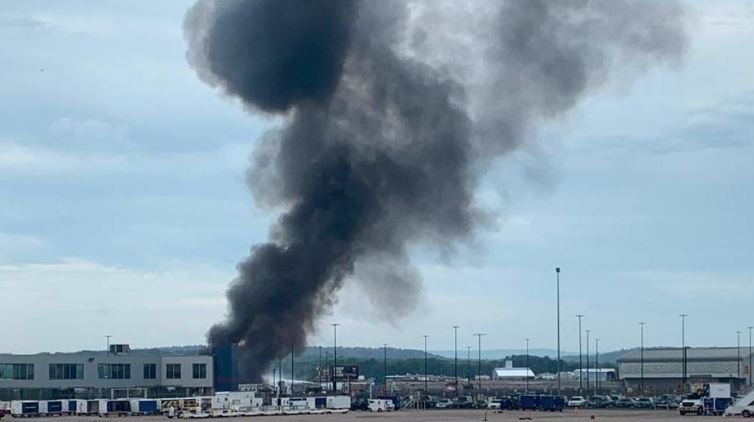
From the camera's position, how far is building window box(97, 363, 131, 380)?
130 meters

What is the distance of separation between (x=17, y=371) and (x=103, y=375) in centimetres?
906

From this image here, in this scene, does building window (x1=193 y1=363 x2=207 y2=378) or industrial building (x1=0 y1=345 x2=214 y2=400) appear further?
building window (x1=193 y1=363 x2=207 y2=378)

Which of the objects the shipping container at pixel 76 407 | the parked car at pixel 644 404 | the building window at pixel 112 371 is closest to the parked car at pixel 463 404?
the parked car at pixel 644 404

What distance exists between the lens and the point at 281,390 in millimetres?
134500

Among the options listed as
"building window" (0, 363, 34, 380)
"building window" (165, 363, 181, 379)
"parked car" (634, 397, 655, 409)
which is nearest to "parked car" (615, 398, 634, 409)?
"parked car" (634, 397, 655, 409)

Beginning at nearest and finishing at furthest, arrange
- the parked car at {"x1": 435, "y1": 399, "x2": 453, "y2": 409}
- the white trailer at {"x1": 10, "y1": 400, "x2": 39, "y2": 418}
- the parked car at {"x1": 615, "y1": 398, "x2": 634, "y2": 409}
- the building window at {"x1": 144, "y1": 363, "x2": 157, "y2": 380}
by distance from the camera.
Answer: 1. the white trailer at {"x1": 10, "y1": 400, "x2": 39, "y2": 418}
2. the parked car at {"x1": 615, "y1": 398, "x2": 634, "y2": 409}
3. the parked car at {"x1": 435, "y1": 399, "x2": 453, "y2": 409}
4. the building window at {"x1": 144, "y1": 363, "x2": 157, "y2": 380}

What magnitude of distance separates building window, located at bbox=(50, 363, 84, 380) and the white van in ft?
102

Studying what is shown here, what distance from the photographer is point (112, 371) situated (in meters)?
130

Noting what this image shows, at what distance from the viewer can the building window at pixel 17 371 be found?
12406 centimetres

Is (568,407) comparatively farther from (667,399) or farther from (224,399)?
(224,399)

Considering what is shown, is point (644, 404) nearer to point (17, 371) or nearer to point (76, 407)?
point (76, 407)

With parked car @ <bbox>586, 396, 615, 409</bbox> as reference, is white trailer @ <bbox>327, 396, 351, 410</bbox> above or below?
above

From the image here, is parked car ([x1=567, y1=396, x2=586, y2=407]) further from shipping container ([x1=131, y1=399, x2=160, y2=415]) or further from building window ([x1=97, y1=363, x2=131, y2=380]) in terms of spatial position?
building window ([x1=97, y1=363, x2=131, y2=380])

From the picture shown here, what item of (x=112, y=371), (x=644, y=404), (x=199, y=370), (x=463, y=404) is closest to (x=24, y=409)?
(x=112, y=371)
